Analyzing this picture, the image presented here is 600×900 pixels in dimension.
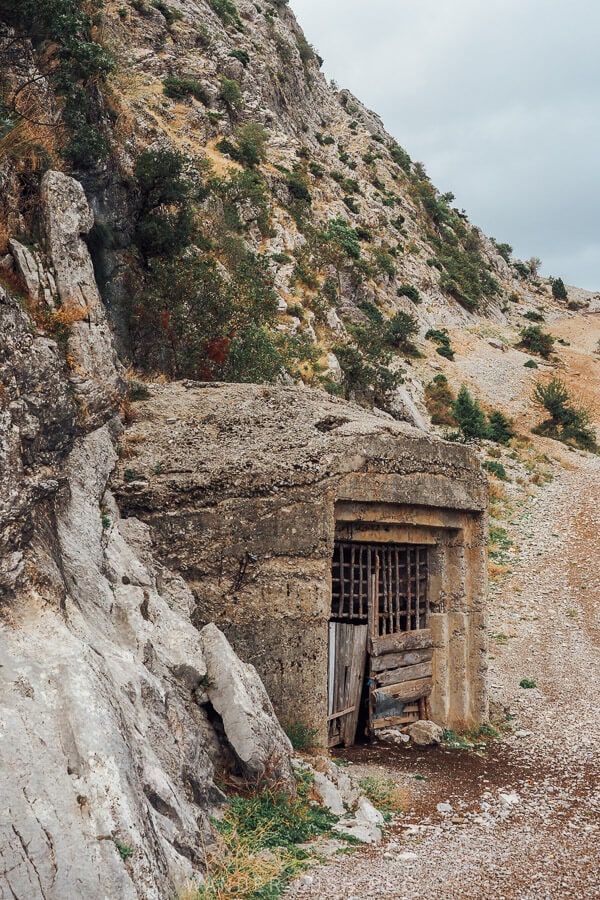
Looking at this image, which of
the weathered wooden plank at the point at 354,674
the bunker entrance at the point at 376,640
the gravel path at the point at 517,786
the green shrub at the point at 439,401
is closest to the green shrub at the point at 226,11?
the green shrub at the point at 439,401

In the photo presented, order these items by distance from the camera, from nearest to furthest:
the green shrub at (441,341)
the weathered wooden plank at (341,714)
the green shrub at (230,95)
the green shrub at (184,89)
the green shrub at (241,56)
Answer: the weathered wooden plank at (341,714) → the green shrub at (184,89) → the green shrub at (441,341) → the green shrub at (230,95) → the green shrub at (241,56)

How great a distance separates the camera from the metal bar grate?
936 cm

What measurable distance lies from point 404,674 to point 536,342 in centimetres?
3726

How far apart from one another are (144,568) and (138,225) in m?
9.48

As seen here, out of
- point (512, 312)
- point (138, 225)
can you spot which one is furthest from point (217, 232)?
point (512, 312)

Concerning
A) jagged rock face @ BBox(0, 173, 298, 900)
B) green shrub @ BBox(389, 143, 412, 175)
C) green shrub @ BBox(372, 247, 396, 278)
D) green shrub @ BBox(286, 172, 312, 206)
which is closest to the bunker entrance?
jagged rock face @ BBox(0, 173, 298, 900)

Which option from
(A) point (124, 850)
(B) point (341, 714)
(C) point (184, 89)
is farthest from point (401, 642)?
(C) point (184, 89)

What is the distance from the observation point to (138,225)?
48.3ft

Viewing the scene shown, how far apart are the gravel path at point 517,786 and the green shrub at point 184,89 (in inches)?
1171

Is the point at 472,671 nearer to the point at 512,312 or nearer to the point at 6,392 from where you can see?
the point at 6,392

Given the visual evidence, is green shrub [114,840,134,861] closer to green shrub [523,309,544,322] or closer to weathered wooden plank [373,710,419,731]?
weathered wooden plank [373,710,419,731]

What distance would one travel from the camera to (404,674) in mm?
9727

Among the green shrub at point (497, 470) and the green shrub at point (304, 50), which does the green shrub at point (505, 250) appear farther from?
the green shrub at point (497, 470)

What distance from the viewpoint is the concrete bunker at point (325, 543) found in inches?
309
